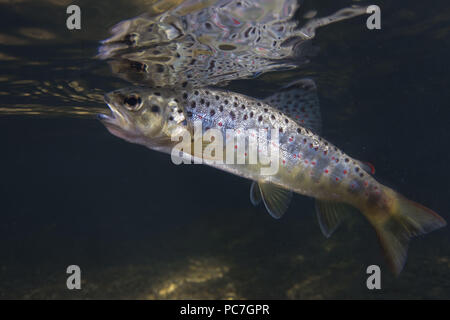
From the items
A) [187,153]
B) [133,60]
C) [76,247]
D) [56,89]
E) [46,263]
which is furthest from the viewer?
[76,247]

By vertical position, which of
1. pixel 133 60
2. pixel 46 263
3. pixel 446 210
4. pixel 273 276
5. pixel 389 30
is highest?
pixel 389 30

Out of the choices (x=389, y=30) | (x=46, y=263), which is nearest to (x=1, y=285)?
(x=46, y=263)

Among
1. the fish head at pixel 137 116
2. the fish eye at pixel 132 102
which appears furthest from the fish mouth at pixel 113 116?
the fish eye at pixel 132 102

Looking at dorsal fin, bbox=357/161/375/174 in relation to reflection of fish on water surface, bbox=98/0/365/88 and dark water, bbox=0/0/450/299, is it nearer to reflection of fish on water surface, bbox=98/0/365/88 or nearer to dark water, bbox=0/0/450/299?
dark water, bbox=0/0/450/299

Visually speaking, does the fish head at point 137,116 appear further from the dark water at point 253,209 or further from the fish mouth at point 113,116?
the dark water at point 253,209

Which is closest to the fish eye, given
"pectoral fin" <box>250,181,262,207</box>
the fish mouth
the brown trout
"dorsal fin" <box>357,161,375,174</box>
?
the brown trout
